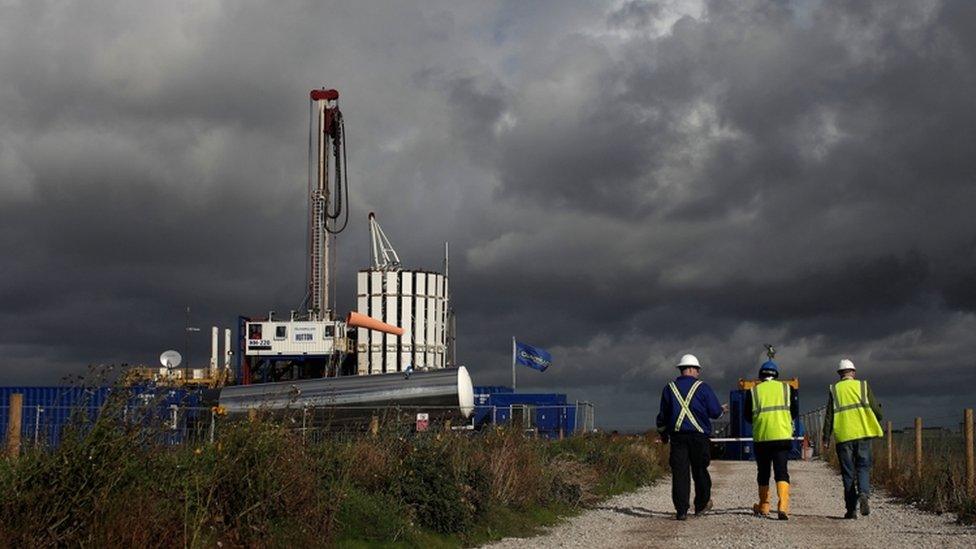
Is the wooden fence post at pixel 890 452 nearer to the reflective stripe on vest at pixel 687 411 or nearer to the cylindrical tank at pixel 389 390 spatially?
the reflective stripe on vest at pixel 687 411

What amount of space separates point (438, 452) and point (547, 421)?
33759 mm

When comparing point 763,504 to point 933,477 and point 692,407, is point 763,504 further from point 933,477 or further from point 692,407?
point 933,477

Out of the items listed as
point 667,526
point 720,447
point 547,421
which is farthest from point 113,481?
point 547,421

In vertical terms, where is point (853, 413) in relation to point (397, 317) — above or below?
below

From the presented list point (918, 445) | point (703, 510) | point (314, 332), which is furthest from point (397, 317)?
point (703, 510)

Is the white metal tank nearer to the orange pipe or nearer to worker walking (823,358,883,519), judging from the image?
the orange pipe

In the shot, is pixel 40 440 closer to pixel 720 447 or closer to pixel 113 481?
pixel 113 481

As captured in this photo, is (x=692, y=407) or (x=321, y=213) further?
(x=321, y=213)

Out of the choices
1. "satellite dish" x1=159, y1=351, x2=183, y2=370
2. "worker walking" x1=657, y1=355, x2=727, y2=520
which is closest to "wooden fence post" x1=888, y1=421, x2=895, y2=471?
"worker walking" x1=657, y1=355, x2=727, y2=520

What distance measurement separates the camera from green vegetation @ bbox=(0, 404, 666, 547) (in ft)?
30.6

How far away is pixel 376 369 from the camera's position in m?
60.8

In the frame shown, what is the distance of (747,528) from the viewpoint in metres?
14.6

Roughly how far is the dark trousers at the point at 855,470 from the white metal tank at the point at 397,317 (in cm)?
4499

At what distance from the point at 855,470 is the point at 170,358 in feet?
107
